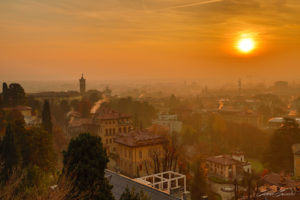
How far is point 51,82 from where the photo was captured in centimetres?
2300

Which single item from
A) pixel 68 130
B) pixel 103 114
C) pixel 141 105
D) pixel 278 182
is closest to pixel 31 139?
pixel 103 114

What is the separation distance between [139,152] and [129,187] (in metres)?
6.34

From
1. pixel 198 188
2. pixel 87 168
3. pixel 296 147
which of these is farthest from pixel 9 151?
pixel 296 147

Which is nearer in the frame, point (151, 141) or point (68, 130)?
point (151, 141)

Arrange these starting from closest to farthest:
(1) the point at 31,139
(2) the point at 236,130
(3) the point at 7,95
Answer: (1) the point at 31,139, (3) the point at 7,95, (2) the point at 236,130

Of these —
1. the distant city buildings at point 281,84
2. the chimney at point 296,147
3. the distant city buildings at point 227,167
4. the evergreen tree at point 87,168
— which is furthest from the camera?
the distant city buildings at point 281,84

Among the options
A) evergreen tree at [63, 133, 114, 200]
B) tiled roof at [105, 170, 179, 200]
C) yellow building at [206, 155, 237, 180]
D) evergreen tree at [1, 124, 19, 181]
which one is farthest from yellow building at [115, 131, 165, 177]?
evergreen tree at [63, 133, 114, 200]

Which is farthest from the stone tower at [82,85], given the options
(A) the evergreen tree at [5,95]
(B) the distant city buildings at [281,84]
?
(B) the distant city buildings at [281,84]

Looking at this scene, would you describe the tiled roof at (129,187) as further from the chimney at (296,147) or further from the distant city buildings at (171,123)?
the distant city buildings at (171,123)

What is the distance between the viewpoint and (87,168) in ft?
13.6

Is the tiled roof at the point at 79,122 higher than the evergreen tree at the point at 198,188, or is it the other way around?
the tiled roof at the point at 79,122

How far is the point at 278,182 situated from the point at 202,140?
8977mm

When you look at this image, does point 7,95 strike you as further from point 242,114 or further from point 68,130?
point 242,114

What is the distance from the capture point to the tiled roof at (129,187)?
4.89 meters
